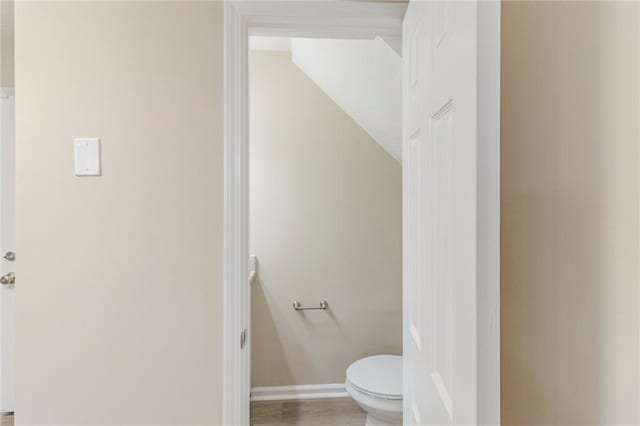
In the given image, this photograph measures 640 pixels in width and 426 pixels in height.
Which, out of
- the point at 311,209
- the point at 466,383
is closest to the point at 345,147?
the point at 311,209

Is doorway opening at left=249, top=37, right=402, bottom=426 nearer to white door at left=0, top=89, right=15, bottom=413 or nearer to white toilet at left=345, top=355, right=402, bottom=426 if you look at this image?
white toilet at left=345, top=355, right=402, bottom=426

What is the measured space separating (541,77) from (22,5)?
145 cm

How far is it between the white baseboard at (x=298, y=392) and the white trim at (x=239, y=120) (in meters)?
1.32

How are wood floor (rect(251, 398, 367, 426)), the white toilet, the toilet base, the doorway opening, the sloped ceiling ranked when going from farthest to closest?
the doorway opening
wood floor (rect(251, 398, 367, 426))
the toilet base
the white toilet
the sloped ceiling

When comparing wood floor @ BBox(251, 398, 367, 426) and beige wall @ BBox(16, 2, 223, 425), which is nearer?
beige wall @ BBox(16, 2, 223, 425)

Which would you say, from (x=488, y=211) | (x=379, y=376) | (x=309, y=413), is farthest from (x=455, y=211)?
(x=309, y=413)

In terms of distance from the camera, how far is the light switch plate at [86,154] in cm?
107

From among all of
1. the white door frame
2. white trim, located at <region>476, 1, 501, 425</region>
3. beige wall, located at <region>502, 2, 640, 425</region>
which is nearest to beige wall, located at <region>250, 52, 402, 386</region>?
the white door frame

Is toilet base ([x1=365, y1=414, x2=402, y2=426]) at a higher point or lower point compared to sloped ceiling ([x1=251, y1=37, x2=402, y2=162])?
lower

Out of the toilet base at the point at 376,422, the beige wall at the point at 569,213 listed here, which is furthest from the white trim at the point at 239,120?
the toilet base at the point at 376,422

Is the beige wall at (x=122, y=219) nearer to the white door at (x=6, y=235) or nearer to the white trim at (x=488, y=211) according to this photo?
the white trim at (x=488, y=211)

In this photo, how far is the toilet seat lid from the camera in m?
1.69

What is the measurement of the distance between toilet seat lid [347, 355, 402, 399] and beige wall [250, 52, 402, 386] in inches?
13.8

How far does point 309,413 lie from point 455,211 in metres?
2.10
